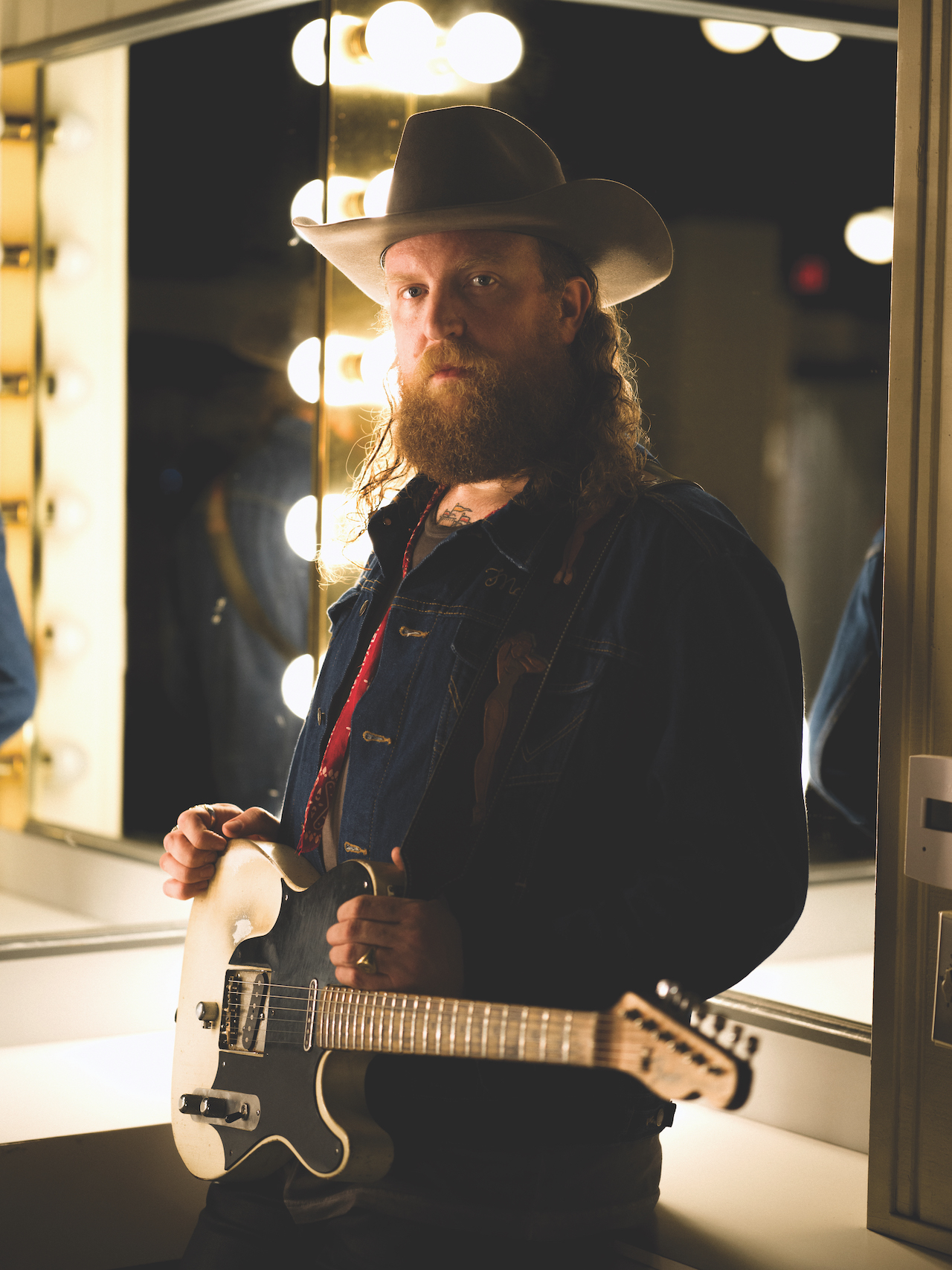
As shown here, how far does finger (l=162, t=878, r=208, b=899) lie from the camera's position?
1847mm

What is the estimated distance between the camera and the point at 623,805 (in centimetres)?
153

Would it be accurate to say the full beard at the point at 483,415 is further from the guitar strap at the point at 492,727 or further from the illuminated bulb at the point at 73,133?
the illuminated bulb at the point at 73,133

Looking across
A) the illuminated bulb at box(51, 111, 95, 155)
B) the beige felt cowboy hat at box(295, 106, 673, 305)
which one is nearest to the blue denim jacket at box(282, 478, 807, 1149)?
the beige felt cowboy hat at box(295, 106, 673, 305)

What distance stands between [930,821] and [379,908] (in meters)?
0.72

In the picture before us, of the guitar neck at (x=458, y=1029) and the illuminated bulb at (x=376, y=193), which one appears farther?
the illuminated bulb at (x=376, y=193)

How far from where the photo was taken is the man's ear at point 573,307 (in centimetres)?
187

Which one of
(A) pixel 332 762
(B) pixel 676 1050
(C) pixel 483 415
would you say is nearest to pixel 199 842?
(A) pixel 332 762

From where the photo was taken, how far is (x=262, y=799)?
367 cm

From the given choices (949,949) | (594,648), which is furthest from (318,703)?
(949,949)

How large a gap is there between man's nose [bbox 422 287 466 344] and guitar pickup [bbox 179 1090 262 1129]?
3.27ft

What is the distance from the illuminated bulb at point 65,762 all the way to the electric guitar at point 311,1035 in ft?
6.36

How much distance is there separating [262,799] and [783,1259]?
2.18m

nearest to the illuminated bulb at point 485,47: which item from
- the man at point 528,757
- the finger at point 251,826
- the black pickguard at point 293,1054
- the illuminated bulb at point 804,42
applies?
the illuminated bulb at point 804,42

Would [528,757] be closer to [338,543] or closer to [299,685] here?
[338,543]
